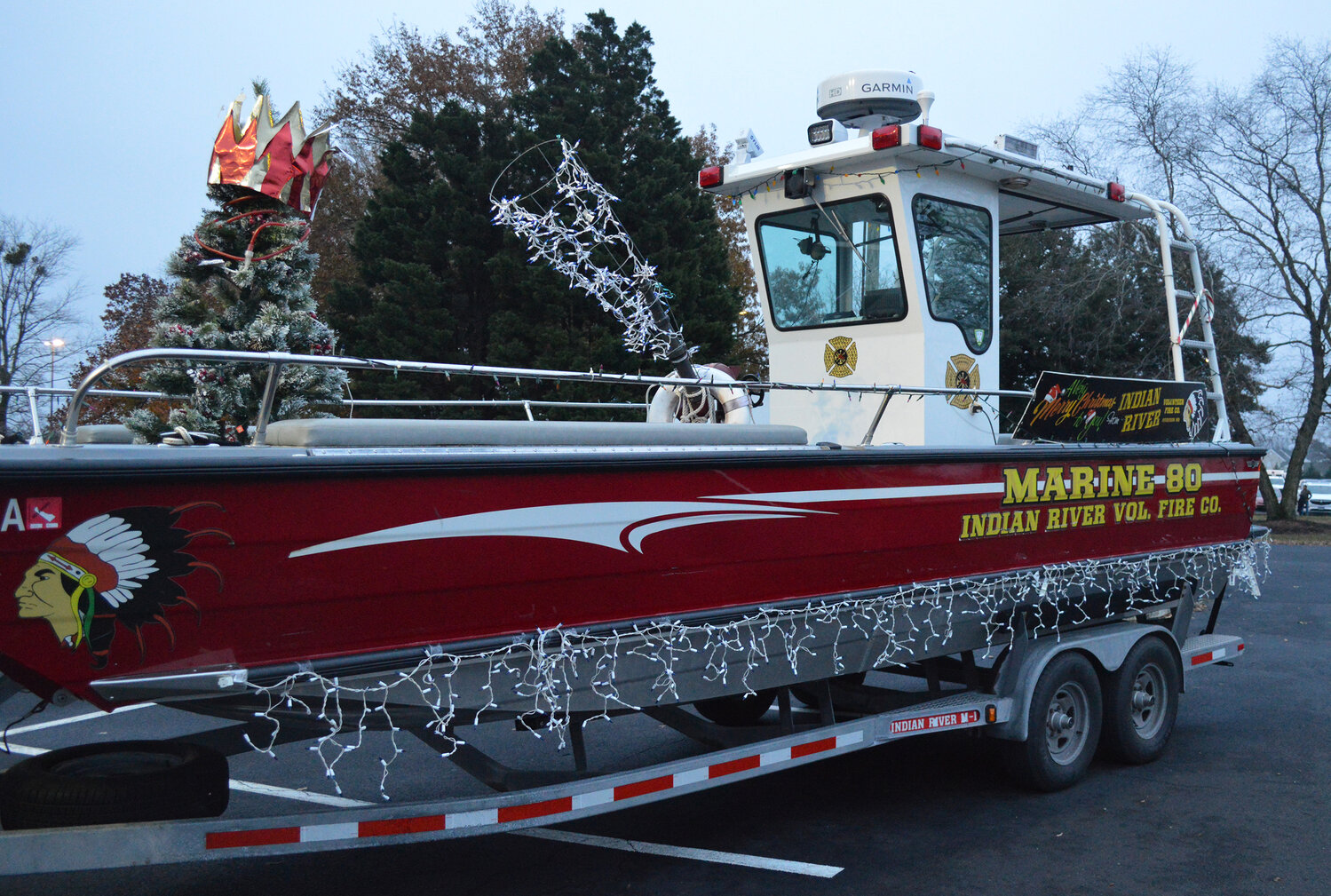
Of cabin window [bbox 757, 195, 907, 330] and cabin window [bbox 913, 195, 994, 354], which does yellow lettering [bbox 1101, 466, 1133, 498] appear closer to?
cabin window [bbox 913, 195, 994, 354]

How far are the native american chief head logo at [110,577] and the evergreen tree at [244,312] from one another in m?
6.33

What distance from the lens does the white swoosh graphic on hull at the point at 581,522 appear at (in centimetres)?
331

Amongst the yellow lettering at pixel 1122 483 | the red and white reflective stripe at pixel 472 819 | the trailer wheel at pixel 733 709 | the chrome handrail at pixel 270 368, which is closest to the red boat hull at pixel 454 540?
the chrome handrail at pixel 270 368

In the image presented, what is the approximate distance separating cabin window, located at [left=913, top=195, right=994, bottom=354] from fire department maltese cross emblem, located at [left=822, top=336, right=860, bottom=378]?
0.50 meters

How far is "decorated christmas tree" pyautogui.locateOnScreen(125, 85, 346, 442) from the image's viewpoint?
8.58 meters

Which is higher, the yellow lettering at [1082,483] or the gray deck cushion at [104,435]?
the gray deck cushion at [104,435]

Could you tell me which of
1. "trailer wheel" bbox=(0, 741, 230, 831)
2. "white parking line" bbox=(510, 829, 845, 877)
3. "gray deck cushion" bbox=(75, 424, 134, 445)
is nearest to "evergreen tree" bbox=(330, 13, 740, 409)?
"white parking line" bbox=(510, 829, 845, 877)

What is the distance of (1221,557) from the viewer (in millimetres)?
6852

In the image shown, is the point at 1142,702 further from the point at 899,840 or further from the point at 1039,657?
the point at 899,840

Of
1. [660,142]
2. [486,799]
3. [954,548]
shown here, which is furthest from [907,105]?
[660,142]

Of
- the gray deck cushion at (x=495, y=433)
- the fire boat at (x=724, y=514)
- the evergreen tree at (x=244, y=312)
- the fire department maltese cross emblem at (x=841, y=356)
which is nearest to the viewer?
the fire boat at (x=724, y=514)

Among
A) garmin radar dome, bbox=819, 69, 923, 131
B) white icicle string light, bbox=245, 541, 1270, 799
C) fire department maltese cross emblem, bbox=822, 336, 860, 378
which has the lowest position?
white icicle string light, bbox=245, 541, 1270, 799

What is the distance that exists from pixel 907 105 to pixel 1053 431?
6.90ft

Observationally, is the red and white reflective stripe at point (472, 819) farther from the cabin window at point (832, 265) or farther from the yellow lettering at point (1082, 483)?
the cabin window at point (832, 265)
